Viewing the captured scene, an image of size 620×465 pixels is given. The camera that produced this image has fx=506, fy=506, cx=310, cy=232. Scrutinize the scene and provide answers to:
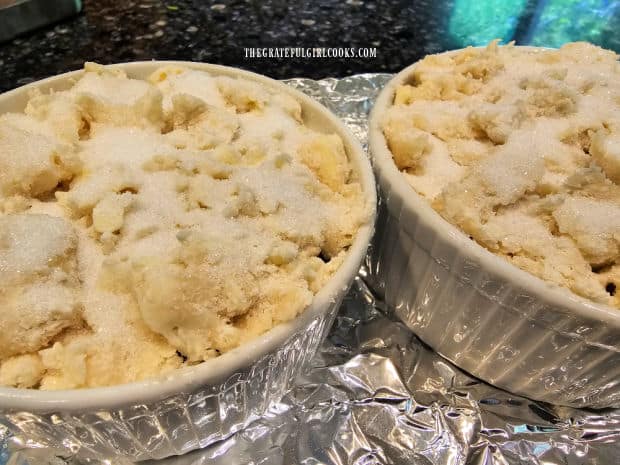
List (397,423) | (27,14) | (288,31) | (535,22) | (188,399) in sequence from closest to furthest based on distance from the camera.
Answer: (188,399)
(397,423)
(27,14)
(288,31)
(535,22)

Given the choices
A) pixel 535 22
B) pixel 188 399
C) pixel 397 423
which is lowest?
pixel 397 423

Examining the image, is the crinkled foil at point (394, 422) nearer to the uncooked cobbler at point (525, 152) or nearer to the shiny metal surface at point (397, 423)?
the shiny metal surface at point (397, 423)

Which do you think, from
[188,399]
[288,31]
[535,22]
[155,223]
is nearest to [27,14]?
[288,31]

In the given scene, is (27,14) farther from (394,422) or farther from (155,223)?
(394,422)

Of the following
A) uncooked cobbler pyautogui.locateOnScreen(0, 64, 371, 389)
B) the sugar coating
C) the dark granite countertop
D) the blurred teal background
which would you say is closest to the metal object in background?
the dark granite countertop

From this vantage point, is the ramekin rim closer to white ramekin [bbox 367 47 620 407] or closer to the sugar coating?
white ramekin [bbox 367 47 620 407]

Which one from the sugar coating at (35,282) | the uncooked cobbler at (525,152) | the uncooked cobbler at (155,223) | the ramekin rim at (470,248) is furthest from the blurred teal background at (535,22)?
the sugar coating at (35,282)

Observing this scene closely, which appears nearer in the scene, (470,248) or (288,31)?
(470,248)
